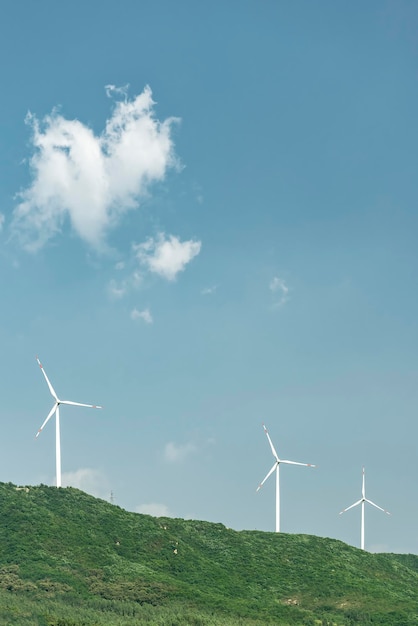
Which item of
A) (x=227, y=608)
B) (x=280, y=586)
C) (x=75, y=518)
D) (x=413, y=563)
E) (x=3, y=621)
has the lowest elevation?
(x=3, y=621)

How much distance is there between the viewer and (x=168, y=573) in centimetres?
9756

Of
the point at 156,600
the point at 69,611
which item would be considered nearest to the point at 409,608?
the point at 156,600

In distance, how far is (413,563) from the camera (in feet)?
517

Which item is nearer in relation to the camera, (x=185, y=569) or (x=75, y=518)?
(x=185, y=569)

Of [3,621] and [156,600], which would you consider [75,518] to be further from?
[3,621]

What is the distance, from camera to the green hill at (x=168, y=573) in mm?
82000

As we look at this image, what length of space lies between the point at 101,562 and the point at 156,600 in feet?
38.9

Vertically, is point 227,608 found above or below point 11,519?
below

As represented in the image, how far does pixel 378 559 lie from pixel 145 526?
3942cm

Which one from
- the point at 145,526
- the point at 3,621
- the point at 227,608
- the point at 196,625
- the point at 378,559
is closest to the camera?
the point at 3,621

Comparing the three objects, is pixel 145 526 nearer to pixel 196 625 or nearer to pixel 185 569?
pixel 185 569

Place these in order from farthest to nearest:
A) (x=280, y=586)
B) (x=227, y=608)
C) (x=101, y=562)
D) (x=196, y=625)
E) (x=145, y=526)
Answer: (x=145, y=526) < (x=280, y=586) < (x=101, y=562) < (x=227, y=608) < (x=196, y=625)

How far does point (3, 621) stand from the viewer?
69.9 meters

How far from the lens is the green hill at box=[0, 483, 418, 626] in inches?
3228
